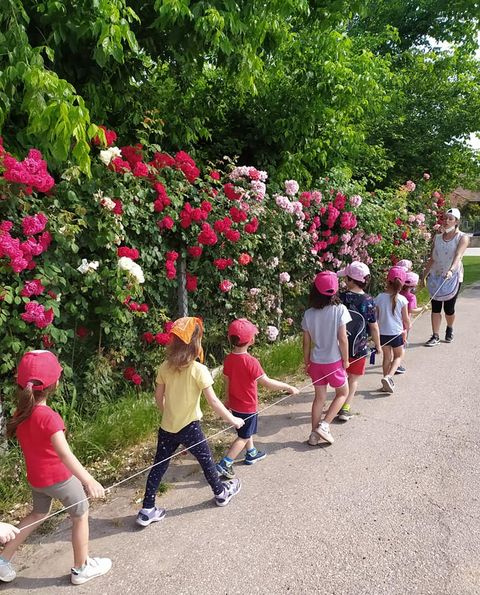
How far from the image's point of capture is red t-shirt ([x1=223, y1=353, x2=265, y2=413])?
11.5ft

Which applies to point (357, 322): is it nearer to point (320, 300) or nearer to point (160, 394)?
point (320, 300)

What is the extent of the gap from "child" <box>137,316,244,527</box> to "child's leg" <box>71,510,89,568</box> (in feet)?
1.55

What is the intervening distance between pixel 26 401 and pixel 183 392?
900 millimetres

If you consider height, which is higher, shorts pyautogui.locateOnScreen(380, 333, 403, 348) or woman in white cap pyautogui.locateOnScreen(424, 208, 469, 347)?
woman in white cap pyautogui.locateOnScreen(424, 208, 469, 347)

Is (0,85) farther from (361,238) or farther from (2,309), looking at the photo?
(361,238)

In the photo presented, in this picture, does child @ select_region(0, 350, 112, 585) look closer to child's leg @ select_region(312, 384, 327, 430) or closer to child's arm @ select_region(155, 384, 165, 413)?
child's arm @ select_region(155, 384, 165, 413)

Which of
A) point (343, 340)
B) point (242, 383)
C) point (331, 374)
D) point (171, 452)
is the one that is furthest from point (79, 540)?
point (343, 340)

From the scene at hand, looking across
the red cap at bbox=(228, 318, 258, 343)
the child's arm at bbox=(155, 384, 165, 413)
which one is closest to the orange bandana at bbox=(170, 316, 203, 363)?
the child's arm at bbox=(155, 384, 165, 413)

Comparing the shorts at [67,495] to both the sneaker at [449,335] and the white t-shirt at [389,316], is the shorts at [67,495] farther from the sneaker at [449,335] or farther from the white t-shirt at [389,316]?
the sneaker at [449,335]

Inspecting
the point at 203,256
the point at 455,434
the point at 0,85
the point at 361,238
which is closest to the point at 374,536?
the point at 455,434

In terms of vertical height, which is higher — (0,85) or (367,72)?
(367,72)

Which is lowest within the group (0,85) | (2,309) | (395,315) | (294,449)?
(294,449)

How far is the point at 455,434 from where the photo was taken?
415 cm

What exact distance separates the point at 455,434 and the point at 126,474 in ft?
8.67
